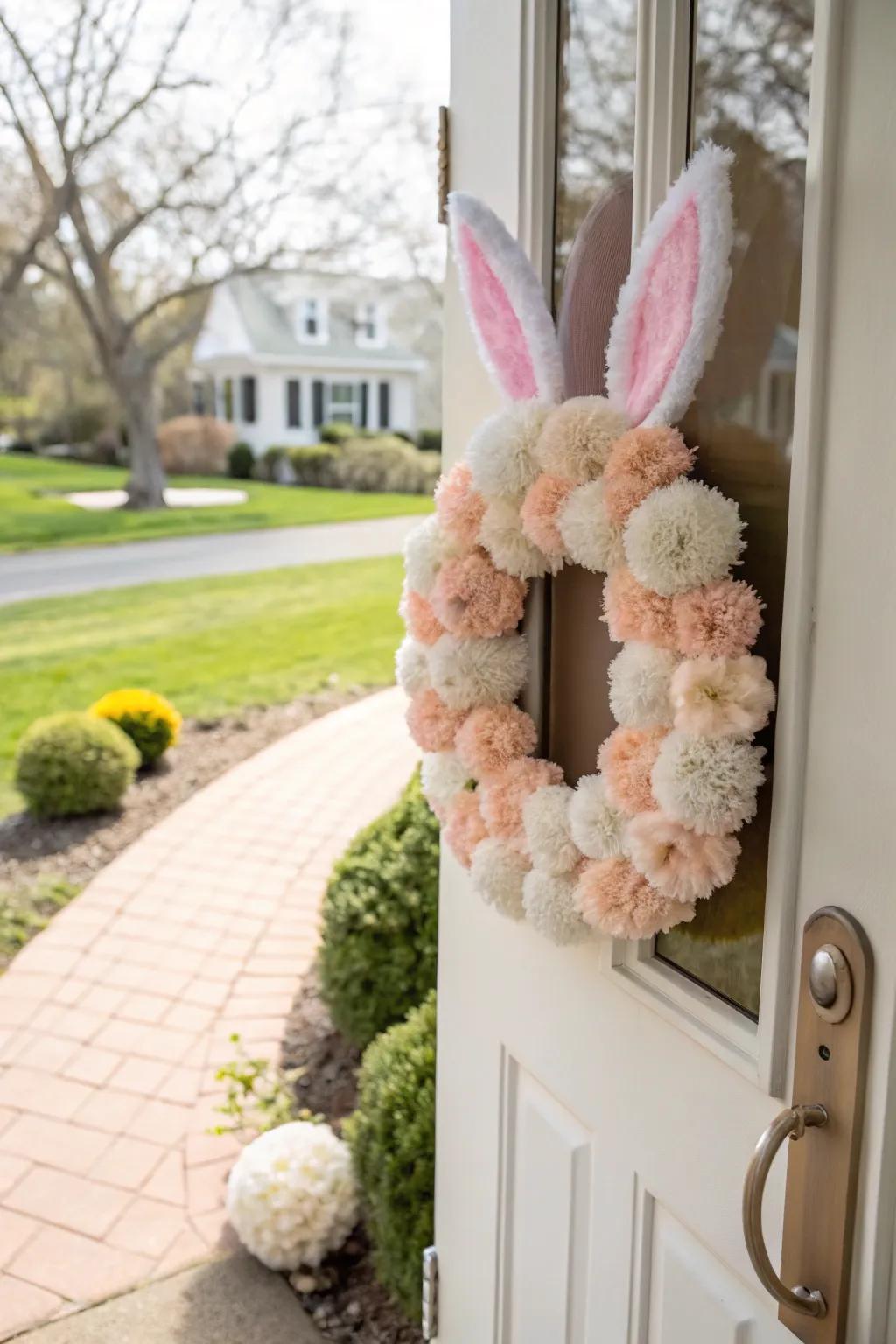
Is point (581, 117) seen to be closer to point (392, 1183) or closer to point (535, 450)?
point (535, 450)

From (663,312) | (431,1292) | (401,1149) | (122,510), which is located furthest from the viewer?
(122,510)

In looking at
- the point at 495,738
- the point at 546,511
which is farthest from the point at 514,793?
the point at 546,511

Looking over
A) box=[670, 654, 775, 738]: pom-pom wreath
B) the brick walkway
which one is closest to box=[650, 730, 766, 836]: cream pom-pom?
box=[670, 654, 775, 738]: pom-pom wreath

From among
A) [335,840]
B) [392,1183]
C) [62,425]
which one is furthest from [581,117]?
[62,425]

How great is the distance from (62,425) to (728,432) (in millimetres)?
26279

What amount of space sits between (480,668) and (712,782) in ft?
1.38

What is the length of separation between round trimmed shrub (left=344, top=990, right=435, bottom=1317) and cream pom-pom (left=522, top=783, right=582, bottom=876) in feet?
3.66

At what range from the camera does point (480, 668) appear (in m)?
1.39

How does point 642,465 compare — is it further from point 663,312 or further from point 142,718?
point 142,718

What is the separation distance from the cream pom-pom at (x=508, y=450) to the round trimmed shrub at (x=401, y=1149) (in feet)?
4.50

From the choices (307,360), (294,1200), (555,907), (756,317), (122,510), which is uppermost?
(307,360)

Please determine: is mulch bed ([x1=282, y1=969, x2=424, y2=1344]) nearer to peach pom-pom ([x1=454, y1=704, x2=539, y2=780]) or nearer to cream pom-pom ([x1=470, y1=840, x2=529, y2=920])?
cream pom-pom ([x1=470, y1=840, x2=529, y2=920])

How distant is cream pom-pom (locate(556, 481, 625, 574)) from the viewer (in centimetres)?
115

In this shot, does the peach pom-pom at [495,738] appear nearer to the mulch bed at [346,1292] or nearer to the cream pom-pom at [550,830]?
the cream pom-pom at [550,830]
